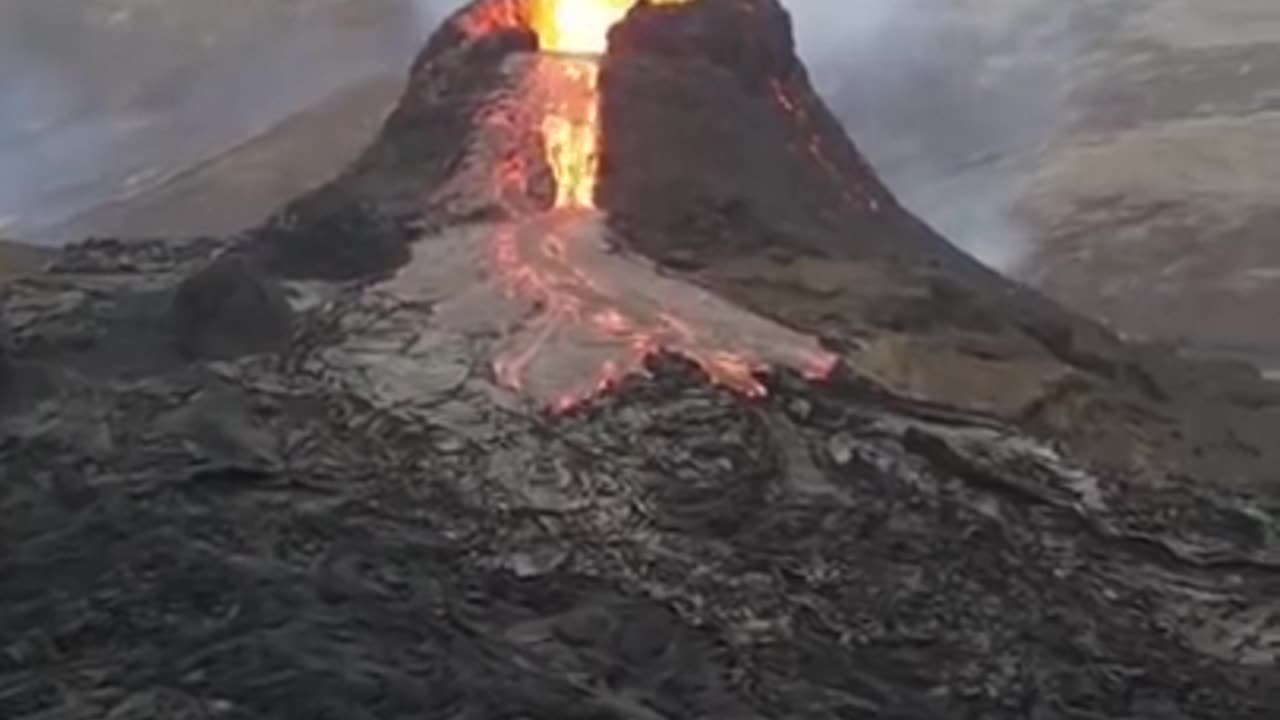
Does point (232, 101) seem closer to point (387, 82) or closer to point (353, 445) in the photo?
point (387, 82)

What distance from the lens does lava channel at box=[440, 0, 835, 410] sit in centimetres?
895

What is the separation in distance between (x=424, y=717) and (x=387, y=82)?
1031 inches

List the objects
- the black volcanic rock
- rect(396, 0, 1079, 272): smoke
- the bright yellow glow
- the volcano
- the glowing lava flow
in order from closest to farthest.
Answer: the volcano < the glowing lava flow < the black volcanic rock < the bright yellow glow < rect(396, 0, 1079, 272): smoke

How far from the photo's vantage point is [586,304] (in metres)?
9.52

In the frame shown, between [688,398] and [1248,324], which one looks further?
[1248,324]

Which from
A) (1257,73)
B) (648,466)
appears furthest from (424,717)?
(1257,73)

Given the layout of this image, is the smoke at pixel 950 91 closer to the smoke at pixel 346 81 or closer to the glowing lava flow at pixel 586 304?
the smoke at pixel 346 81

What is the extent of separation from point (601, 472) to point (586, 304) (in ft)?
4.80

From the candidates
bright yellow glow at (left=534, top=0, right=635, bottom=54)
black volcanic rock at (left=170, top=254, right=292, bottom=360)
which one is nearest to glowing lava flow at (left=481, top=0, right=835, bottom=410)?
black volcanic rock at (left=170, top=254, right=292, bottom=360)

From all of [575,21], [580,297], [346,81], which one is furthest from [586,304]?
[346,81]

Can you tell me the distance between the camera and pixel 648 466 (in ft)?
27.1

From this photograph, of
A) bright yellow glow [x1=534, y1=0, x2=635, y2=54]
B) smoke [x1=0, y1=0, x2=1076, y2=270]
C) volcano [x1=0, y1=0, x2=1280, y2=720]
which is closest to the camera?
volcano [x1=0, y1=0, x2=1280, y2=720]

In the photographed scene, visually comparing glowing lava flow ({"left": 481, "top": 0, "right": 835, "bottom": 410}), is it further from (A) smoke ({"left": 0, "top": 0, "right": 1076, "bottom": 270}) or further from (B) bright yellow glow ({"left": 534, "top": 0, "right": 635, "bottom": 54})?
(A) smoke ({"left": 0, "top": 0, "right": 1076, "bottom": 270})

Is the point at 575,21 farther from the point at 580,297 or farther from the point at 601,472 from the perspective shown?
the point at 601,472
